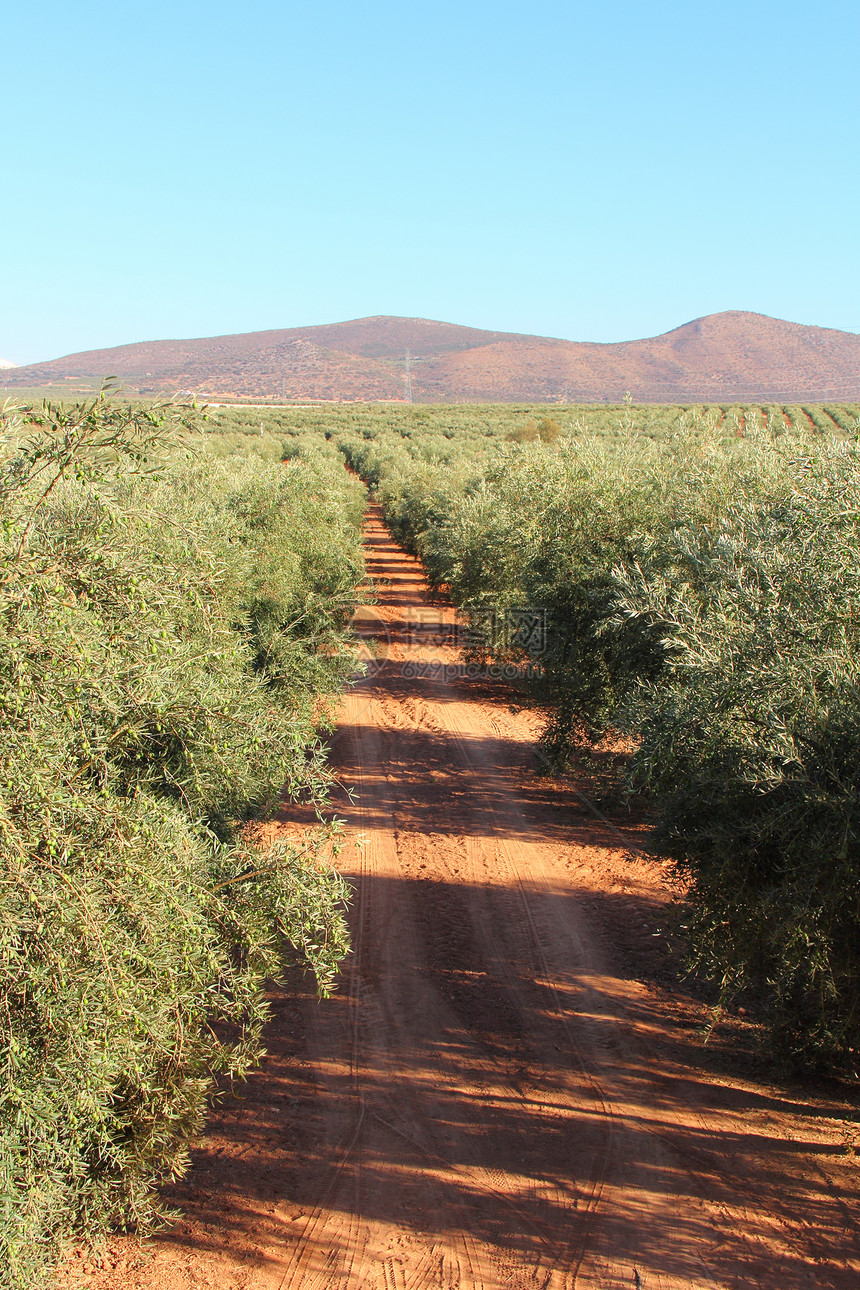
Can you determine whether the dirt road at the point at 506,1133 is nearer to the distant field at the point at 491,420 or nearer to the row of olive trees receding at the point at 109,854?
the row of olive trees receding at the point at 109,854

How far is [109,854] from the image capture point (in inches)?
159

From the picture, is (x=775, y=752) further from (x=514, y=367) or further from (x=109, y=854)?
(x=514, y=367)

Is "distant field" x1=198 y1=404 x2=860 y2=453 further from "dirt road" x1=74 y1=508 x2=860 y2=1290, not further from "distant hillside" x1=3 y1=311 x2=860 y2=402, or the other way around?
"distant hillside" x1=3 y1=311 x2=860 y2=402

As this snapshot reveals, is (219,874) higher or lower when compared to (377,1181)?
higher

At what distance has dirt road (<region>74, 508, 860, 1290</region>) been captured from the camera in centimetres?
527

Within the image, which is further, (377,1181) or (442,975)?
(442,975)

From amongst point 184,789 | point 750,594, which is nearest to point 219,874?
point 184,789

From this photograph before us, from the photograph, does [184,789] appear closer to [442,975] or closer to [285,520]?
[442,975]

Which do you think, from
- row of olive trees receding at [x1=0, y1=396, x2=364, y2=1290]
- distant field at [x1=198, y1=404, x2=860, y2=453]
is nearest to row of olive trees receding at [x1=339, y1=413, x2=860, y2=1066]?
row of olive trees receding at [x1=0, y1=396, x2=364, y2=1290]

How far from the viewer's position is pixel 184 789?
537 centimetres

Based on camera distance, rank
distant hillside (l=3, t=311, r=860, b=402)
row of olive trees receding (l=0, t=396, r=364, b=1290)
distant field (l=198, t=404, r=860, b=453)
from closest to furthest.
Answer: row of olive trees receding (l=0, t=396, r=364, b=1290), distant field (l=198, t=404, r=860, b=453), distant hillside (l=3, t=311, r=860, b=402)

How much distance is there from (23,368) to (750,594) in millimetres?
173917

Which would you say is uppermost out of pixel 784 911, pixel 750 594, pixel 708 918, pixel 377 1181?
pixel 750 594

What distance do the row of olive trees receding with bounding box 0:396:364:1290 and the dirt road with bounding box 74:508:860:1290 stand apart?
1059mm
